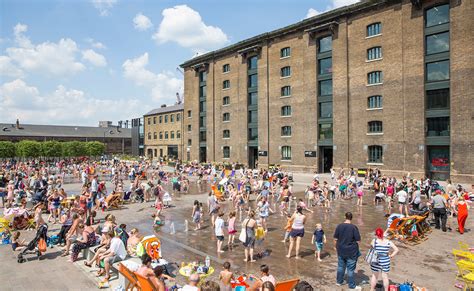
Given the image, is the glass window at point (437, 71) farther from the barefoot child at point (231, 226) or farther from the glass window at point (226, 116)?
the glass window at point (226, 116)

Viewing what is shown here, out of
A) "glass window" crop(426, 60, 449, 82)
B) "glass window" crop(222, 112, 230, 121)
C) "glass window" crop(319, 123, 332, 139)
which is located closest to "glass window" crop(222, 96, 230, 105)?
"glass window" crop(222, 112, 230, 121)

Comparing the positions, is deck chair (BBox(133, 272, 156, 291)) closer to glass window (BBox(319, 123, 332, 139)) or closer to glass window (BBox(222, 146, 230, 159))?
glass window (BBox(319, 123, 332, 139))

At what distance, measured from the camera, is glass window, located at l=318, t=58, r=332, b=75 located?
39125 millimetres

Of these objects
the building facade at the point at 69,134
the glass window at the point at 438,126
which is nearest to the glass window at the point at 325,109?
the glass window at the point at 438,126

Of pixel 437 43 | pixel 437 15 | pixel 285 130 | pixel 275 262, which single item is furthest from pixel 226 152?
pixel 275 262

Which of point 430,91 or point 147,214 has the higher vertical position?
point 430,91

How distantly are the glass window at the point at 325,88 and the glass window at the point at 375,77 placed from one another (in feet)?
16.3

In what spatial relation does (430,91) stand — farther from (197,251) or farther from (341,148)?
(197,251)

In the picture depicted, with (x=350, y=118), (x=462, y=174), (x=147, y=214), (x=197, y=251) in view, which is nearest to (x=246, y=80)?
(x=350, y=118)

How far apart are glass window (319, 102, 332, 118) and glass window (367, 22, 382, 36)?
9114mm

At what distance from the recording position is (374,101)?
115 feet

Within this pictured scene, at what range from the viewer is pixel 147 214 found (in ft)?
60.8

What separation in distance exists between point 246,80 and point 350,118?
61.4ft

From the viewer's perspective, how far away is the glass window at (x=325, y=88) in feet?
129
